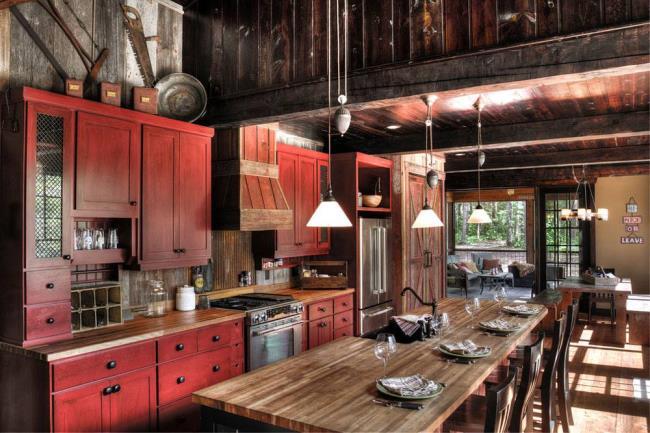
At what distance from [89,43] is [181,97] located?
A: 0.81 m

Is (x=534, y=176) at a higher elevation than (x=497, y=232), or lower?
higher

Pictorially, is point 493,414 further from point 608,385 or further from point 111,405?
point 608,385

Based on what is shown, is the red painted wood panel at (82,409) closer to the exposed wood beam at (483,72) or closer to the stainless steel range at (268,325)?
the stainless steel range at (268,325)

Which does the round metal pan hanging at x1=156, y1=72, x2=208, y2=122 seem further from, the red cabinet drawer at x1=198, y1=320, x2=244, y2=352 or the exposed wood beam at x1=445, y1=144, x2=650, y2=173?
the exposed wood beam at x1=445, y1=144, x2=650, y2=173

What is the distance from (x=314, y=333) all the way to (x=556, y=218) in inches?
312

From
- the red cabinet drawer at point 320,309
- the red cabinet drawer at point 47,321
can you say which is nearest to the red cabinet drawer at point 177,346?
the red cabinet drawer at point 47,321

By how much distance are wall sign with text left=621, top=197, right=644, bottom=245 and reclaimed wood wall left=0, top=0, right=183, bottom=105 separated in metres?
9.43

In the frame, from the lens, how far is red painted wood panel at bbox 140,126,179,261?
12.4 ft

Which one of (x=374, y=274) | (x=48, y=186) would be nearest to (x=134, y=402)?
(x=48, y=186)

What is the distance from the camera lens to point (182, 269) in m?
4.45

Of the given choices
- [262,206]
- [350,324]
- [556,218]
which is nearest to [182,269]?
[262,206]

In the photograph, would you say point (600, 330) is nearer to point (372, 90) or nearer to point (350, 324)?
point (350, 324)

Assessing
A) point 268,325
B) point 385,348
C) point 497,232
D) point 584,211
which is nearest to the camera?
point 385,348

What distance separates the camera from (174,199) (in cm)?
402
